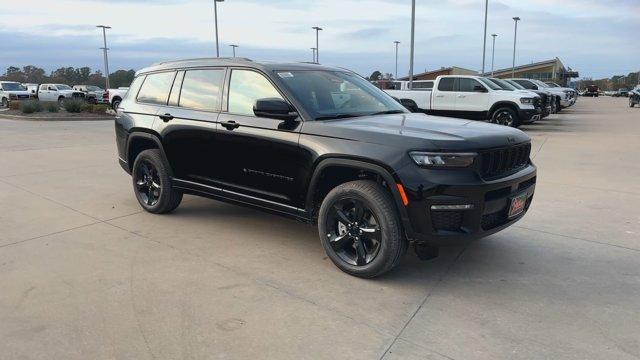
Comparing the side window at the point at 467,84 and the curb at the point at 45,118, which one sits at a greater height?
the side window at the point at 467,84

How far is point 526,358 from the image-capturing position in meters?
2.98

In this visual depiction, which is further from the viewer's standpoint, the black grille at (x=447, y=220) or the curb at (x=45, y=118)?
the curb at (x=45, y=118)

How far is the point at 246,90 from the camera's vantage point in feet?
16.1

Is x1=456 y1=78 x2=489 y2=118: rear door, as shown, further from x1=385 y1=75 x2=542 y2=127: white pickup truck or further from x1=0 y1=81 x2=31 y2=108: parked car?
x1=0 y1=81 x2=31 y2=108: parked car

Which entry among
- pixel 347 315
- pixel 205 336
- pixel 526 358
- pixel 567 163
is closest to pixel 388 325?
pixel 347 315

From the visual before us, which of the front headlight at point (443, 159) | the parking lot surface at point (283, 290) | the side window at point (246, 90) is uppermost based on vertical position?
the side window at point (246, 90)

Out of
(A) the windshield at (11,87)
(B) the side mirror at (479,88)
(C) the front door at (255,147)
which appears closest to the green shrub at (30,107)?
(A) the windshield at (11,87)

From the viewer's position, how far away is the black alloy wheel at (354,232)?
3.99 meters

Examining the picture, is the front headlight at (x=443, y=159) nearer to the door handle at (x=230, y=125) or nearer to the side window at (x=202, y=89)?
the door handle at (x=230, y=125)

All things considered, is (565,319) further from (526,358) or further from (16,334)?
(16,334)

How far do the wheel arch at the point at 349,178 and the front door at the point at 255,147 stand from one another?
141 millimetres

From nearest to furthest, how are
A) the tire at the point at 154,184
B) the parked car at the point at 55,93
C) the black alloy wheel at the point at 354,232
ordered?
the black alloy wheel at the point at 354,232
the tire at the point at 154,184
the parked car at the point at 55,93

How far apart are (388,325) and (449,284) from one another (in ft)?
2.91

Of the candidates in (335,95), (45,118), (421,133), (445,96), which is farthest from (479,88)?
(45,118)
